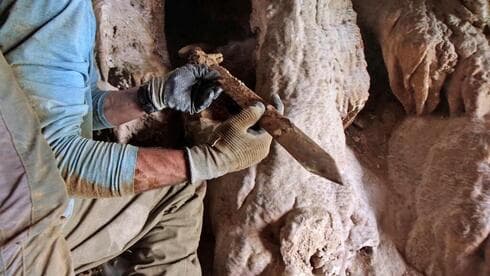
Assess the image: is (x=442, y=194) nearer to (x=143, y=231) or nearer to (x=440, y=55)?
(x=440, y=55)

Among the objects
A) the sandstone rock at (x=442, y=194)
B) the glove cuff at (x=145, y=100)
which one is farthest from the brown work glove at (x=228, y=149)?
the sandstone rock at (x=442, y=194)

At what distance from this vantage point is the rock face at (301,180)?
1.62 meters

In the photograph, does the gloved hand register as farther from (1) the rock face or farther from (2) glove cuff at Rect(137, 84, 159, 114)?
(1) the rock face

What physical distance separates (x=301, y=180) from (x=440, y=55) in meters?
0.67

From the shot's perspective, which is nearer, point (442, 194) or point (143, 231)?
point (143, 231)

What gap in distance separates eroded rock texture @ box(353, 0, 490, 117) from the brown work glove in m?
0.82

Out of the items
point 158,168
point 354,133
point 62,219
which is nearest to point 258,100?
point 158,168

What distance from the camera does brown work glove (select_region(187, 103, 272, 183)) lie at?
4.25ft

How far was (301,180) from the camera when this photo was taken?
66.6 inches

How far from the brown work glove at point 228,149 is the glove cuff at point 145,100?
0.30 meters

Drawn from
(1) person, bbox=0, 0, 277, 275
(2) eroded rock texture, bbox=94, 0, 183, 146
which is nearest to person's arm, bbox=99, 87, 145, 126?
(1) person, bbox=0, 0, 277, 275

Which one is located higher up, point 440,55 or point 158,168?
point 158,168

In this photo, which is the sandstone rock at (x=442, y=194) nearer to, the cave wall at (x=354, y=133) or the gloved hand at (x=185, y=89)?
the cave wall at (x=354, y=133)

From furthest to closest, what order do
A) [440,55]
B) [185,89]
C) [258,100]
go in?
[440,55]
[185,89]
[258,100]
